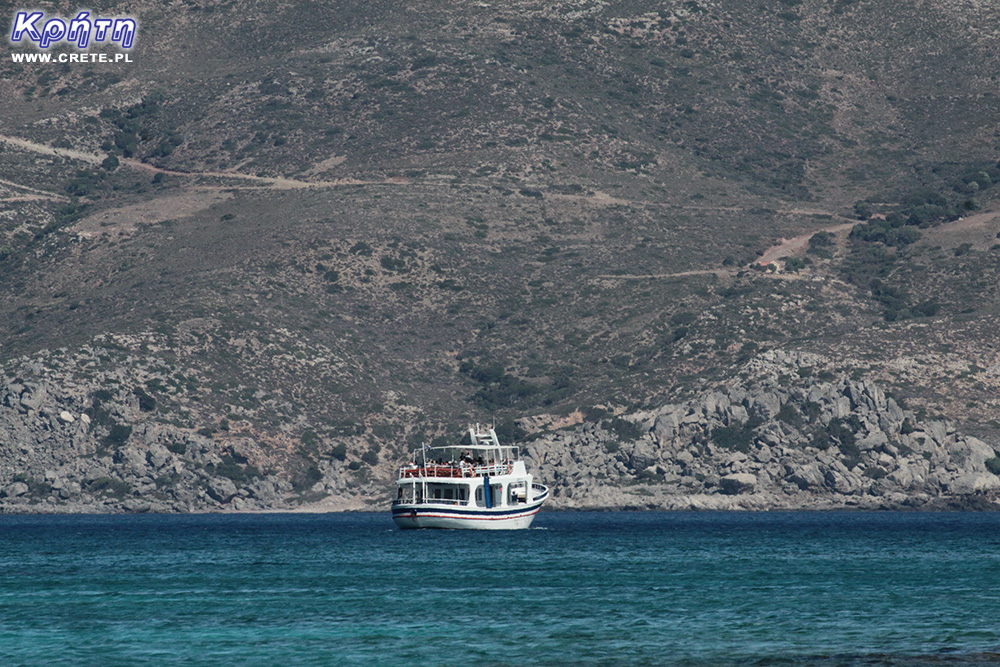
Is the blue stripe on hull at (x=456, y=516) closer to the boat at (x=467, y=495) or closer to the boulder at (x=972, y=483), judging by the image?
the boat at (x=467, y=495)

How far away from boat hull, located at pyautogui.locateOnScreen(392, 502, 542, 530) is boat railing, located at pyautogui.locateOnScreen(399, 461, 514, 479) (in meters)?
2.27

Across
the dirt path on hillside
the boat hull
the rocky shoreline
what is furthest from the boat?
the dirt path on hillside

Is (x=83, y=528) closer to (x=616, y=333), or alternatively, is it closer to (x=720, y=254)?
(x=616, y=333)

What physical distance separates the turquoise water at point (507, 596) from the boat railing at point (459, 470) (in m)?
4.46

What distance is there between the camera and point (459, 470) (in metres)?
108

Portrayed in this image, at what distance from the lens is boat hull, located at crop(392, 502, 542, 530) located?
108 meters

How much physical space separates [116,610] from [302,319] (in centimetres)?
10840

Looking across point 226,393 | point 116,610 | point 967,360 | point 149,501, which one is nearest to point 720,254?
point 967,360

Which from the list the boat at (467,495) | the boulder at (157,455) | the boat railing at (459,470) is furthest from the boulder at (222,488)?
the boat railing at (459,470)

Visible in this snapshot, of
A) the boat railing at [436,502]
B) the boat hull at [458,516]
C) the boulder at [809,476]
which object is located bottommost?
the boat hull at [458,516]

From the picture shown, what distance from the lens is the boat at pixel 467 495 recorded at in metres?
108

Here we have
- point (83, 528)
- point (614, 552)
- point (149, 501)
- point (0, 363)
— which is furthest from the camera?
point (0, 363)

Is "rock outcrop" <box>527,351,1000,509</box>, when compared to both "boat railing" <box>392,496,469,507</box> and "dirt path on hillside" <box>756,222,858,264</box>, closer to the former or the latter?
"boat railing" <box>392,496,469,507</box>

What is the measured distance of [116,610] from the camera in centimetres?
6106
